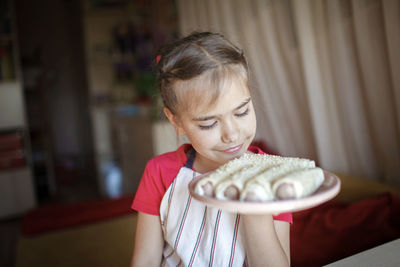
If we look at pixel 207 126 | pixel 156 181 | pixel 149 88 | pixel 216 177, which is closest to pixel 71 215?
pixel 156 181

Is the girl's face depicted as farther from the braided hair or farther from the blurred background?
the blurred background

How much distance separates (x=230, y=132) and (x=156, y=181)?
0.30 metres

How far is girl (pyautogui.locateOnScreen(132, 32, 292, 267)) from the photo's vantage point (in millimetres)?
752

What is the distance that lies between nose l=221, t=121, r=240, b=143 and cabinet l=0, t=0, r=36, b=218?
297cm

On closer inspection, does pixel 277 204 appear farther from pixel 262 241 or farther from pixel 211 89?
pixel 211 89

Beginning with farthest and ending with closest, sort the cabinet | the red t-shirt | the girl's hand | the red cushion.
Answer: the cabinet → the red cushion → the red t-shirt → the girl's hand

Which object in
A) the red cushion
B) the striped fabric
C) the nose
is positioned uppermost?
the nose

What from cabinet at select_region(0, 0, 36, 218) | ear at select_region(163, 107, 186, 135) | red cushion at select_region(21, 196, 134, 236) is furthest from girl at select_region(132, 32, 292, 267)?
cabinet at select_region(0, 0, 36, 218)

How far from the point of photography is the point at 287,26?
1.85 metres

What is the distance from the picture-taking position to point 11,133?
3.29 meters

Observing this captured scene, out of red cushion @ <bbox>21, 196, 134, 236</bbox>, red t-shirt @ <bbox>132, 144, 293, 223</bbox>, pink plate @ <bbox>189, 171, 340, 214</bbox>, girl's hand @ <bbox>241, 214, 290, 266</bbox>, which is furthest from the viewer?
red cushion @ <bbox>21, 196, 134, 236</bbox>

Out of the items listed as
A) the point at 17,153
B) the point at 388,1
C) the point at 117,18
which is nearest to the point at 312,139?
the point at 388,1

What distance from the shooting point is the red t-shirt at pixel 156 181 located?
36.9 inches

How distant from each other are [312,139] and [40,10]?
14.5ft
